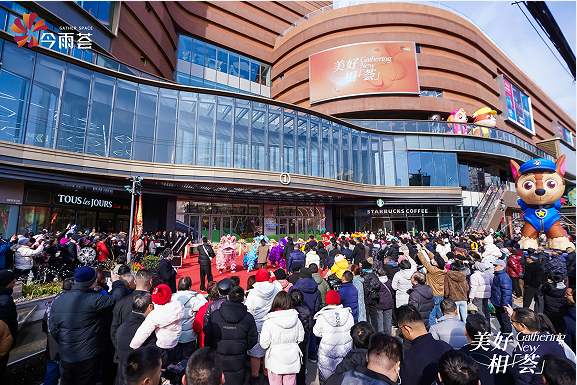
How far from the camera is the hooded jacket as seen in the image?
358 cm

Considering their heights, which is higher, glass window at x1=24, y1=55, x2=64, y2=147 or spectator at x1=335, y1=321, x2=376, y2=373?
glass window at x1=24, y1=55, x2=64, y2=147

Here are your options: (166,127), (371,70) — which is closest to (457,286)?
(166,127)

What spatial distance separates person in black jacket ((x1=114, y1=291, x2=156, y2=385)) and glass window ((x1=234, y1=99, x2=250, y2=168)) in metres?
16.5

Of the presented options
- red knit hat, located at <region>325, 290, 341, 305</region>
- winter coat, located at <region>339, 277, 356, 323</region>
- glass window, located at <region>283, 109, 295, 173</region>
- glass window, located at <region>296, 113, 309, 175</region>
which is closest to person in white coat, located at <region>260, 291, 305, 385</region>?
red knit hat, located at <region>325, 290, 341, 305</region>

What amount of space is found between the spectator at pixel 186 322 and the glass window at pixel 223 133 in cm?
1559

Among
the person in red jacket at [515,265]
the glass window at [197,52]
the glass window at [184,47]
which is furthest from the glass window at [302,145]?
the glass window at [184,47]

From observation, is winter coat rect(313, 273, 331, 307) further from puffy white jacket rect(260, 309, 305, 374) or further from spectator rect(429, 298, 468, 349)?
spectator rect(429, 298, 468, 349)

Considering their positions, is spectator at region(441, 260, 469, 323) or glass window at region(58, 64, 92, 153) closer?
spectator at region(441, 260, 469, 323)

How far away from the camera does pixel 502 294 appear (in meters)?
6.49

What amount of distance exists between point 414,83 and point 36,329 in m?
36.8

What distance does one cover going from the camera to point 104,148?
A: 16641mm

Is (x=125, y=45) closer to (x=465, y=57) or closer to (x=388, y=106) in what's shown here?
(x=388, y=106)

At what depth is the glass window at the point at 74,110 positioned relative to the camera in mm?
15500

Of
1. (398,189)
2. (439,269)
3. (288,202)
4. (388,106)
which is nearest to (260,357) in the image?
(439,269)
